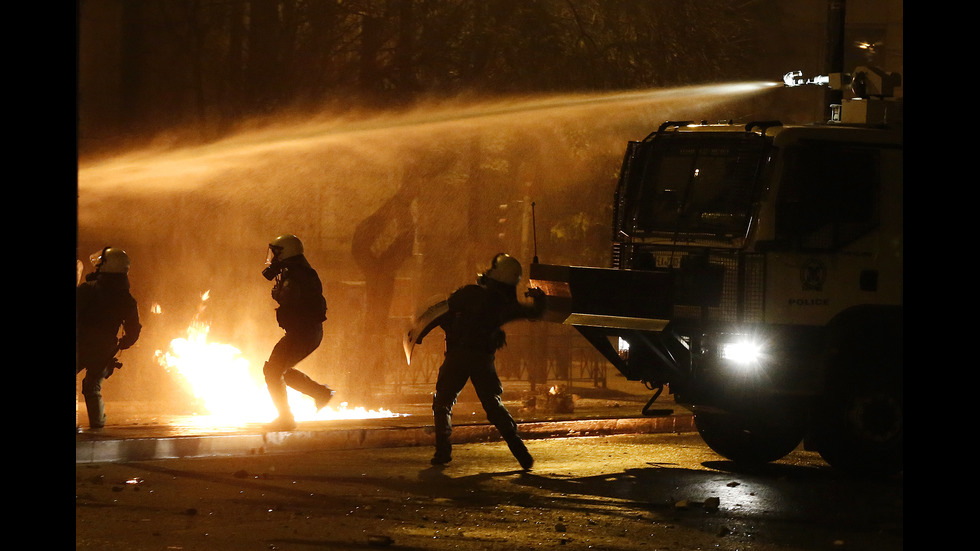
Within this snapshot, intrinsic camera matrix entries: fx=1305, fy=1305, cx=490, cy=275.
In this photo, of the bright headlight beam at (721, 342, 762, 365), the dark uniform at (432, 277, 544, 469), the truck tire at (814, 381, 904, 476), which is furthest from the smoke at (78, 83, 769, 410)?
the truck tire at (814, 381, 904, 476)

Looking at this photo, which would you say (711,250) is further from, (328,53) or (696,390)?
(328,53)

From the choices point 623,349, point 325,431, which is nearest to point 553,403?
point 623,349

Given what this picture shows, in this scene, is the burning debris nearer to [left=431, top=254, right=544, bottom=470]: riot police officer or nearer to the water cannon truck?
the water cannon truck

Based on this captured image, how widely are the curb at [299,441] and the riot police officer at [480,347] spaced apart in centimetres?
117

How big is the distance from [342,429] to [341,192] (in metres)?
8.47

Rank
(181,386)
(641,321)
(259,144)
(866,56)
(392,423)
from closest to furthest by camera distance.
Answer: (641,321), (392,423), (181,386), (259,144), (866,56)

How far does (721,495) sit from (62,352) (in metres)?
5.81

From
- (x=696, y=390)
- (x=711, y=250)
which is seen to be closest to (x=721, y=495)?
(x=696, y=390)

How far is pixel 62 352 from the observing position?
14.5 ft

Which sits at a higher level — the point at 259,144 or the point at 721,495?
the point at 259,144

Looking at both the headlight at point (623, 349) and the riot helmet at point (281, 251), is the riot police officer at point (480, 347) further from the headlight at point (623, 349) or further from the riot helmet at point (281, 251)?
the riot helmet at point (281, 251)

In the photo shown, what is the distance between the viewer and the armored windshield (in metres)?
10.3

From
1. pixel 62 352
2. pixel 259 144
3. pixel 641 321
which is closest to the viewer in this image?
pixel 62 352

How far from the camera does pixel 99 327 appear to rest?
11.6 m
